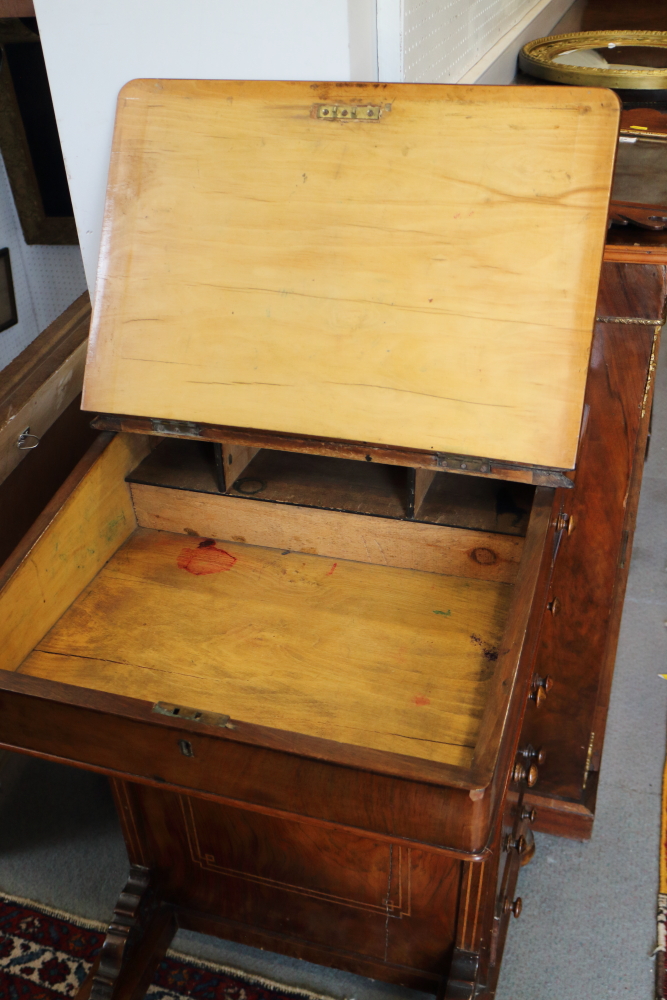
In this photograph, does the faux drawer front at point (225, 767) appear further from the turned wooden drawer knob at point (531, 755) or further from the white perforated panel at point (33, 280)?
the white perforated panel at point (33, 280)

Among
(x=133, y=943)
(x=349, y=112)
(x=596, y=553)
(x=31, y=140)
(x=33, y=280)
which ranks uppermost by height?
(x=349, y=112)

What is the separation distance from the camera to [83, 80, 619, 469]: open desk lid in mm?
1232

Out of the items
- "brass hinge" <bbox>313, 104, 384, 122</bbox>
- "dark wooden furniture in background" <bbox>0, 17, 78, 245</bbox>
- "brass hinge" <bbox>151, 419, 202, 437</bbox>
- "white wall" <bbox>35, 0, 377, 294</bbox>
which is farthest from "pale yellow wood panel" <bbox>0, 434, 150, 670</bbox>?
"dark wooden furniture in background" <bbox>0, 17, 78, 245</bbox>

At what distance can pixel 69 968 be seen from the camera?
5.54ft

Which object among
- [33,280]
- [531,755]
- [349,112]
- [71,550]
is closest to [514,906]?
[531,755]

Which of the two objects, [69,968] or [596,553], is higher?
[596,553]

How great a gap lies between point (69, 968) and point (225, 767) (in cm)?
94

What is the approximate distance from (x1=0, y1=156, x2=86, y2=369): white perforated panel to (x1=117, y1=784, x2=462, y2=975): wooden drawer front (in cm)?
240

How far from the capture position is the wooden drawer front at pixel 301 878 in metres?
1.42

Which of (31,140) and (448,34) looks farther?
(31,140)

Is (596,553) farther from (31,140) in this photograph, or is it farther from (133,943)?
(31,140)


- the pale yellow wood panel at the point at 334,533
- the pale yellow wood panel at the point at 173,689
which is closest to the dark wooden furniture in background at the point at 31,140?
the pale yellow wood panel at the point at 334,533

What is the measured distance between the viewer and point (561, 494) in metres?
1.34

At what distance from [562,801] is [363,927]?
1.86 feet
